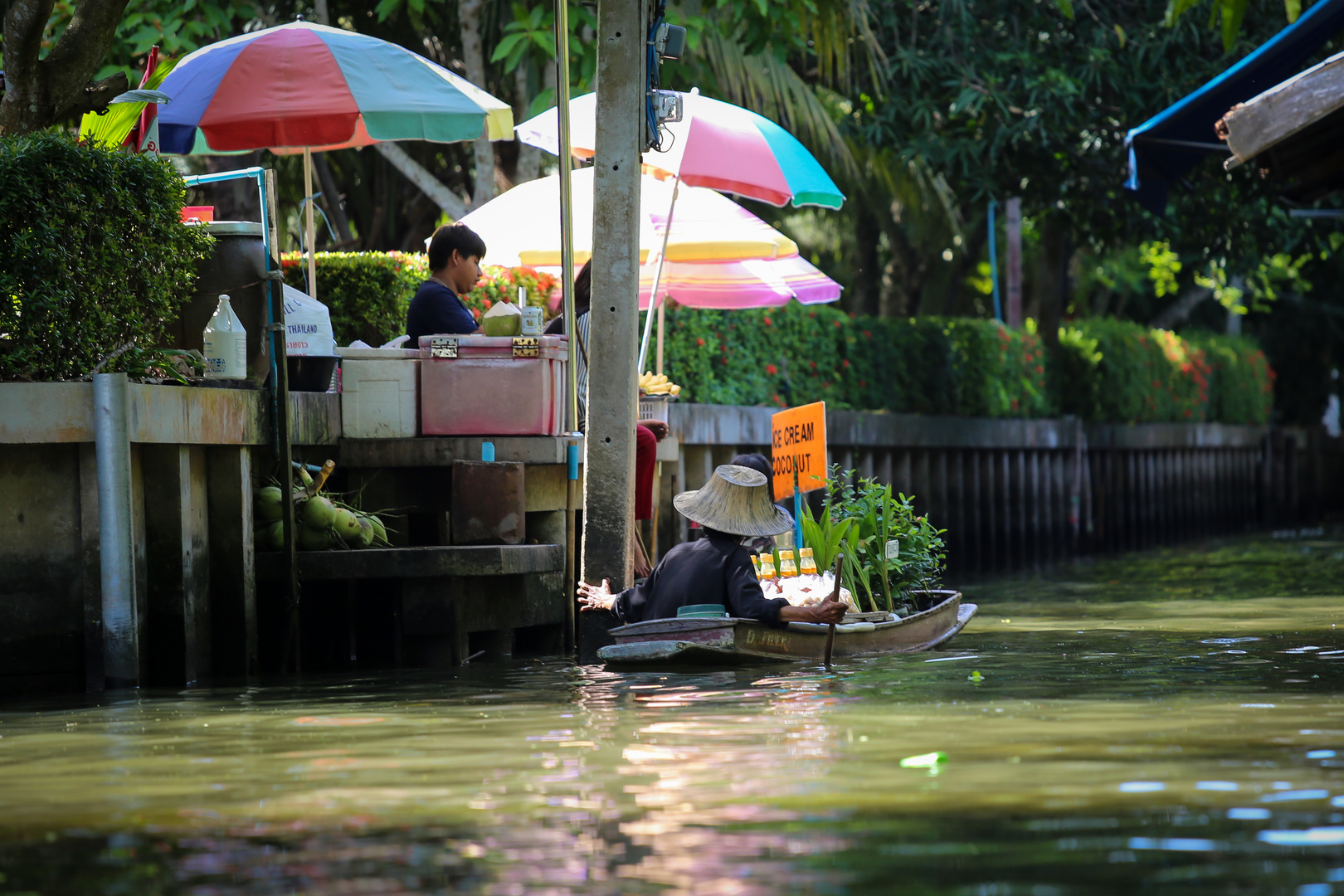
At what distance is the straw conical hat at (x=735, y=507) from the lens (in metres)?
8.96

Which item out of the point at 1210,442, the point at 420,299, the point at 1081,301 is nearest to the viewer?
the point at 420,299

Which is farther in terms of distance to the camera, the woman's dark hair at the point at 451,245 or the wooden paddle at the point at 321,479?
the woman's dark hair at the point at 451,245

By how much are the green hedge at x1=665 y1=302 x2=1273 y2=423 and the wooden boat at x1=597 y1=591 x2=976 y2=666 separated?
697 centimetres

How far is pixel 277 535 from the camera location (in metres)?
9.66

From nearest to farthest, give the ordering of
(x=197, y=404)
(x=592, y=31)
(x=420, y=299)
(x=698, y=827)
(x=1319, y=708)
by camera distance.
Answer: (x=698, y=827), (x=1319, y=708), (x=197, y=404), (x=420, y=299), (x=592, y=31)

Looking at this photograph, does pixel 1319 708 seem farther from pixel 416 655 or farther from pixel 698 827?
pixel 416 655

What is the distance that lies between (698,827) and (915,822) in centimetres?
59

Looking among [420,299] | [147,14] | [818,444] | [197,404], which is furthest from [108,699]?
[147,14]

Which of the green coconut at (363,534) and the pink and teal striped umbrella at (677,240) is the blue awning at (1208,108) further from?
the green coconut at (363,534)

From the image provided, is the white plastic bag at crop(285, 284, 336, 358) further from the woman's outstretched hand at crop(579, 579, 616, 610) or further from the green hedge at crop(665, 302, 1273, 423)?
the green hedge at crop(665, 302, 1273, 423)

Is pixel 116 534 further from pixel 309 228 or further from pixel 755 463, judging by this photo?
pixel 755 463

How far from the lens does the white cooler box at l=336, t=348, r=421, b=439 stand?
1019 centimetres

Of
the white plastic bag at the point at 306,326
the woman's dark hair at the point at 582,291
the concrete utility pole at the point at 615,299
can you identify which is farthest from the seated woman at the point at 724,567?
the woman's dark hair at the point at 582,291

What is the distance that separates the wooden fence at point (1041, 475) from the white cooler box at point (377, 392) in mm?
4165
